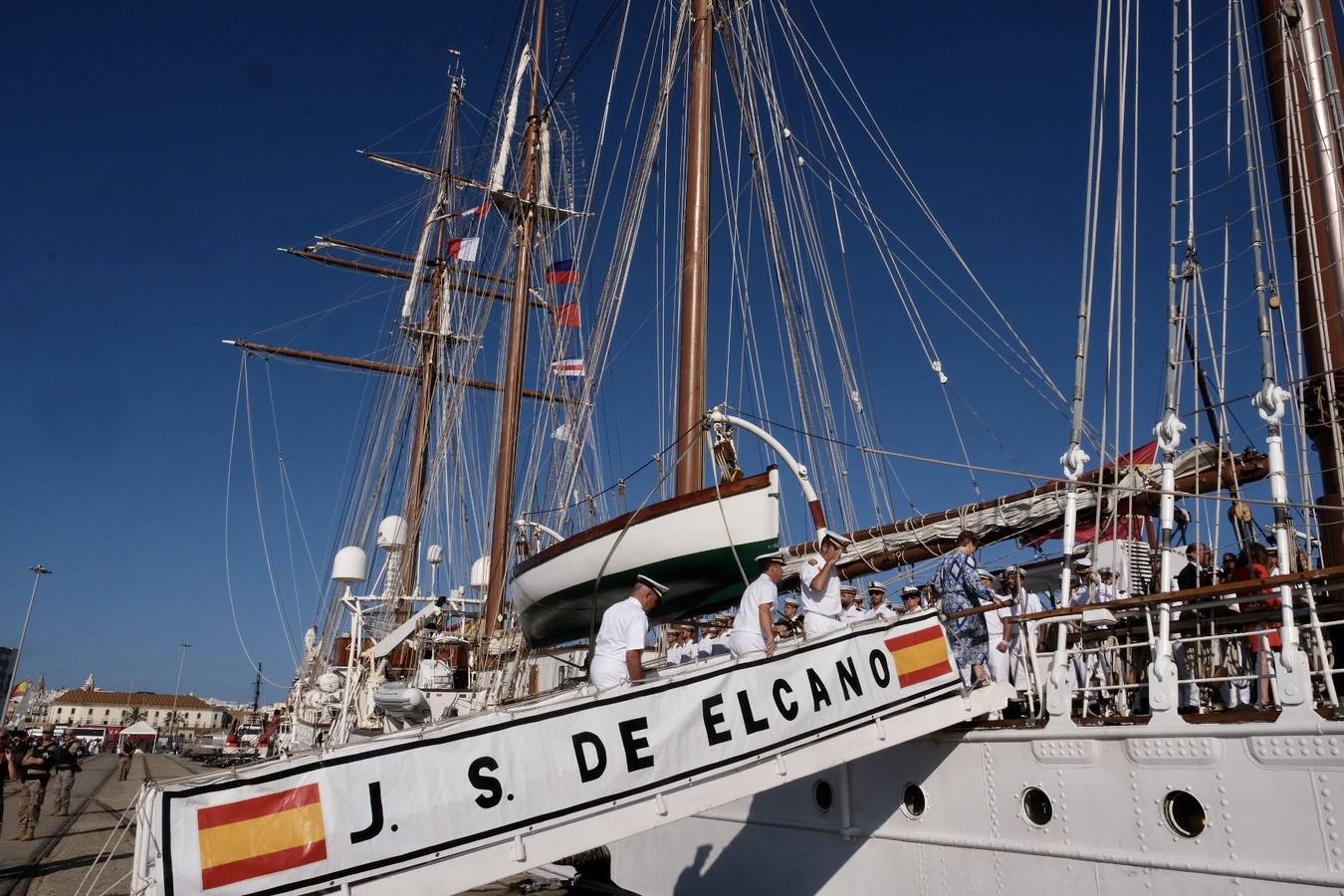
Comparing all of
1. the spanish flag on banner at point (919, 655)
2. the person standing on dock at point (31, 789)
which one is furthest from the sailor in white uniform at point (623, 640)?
the person standing on dock at point (31, 789)

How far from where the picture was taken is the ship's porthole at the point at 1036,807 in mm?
6578

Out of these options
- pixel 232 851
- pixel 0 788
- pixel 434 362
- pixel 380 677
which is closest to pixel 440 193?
pixel 434 362

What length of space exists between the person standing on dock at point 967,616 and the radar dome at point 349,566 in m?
22.9

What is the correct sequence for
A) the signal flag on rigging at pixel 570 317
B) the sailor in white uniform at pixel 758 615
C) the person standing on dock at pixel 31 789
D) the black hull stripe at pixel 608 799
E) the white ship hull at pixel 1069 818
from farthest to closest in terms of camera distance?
the signal flag on rigging at pixel 570 317
the person standing on dock at pixel 31 789
the sailor in white uniform at pixel 758 615
the white ship hull at pixel 1069 818
the black hull stripe at pixel 608 799

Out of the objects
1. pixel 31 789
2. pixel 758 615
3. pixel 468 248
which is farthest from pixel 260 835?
pixel 468 248

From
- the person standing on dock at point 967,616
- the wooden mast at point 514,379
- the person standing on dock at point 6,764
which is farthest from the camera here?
the wooden mast at point 514,379

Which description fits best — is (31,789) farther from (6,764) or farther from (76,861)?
(76,861)

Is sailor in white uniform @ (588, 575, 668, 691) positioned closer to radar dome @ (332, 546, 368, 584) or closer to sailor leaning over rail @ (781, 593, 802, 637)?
sailor leaning over rail @ (781, 593, 802, 637)

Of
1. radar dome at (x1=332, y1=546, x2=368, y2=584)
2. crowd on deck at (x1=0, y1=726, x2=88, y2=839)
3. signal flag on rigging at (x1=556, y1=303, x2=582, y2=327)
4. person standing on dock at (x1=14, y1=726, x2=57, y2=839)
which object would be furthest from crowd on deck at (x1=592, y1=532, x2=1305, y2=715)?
radar dome at (x1=332, y1=546, x2=368, y2=584)

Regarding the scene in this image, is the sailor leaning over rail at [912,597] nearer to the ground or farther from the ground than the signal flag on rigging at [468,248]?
nearer to the ground

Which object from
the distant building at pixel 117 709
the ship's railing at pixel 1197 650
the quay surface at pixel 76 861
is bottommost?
the distant building at pixel 117 709

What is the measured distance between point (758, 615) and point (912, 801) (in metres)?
2.11

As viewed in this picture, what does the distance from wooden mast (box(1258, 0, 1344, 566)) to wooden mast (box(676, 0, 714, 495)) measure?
23.1ft

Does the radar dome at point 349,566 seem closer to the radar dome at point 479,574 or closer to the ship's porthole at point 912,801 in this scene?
the radar dome at point 479,574
